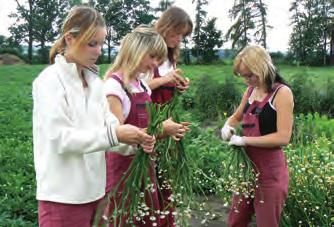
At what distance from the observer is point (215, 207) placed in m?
4.48

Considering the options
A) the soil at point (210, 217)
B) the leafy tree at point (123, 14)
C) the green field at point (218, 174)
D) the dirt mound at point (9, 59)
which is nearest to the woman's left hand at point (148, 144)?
the green field at point (218, 174)

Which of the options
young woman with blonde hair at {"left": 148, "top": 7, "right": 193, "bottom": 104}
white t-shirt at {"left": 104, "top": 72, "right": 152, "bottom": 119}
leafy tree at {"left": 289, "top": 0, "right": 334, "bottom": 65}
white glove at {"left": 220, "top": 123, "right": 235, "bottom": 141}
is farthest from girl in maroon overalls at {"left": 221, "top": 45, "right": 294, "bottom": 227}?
leafy tree at {"left": 289, "top": 0, "right": 334, "bottom": 65}

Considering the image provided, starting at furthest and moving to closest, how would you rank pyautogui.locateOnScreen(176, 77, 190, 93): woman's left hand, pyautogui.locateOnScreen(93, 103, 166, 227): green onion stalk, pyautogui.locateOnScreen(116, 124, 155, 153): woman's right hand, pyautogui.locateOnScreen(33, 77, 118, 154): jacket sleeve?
1. pyautogui.locateOnScreen(176, 77, 190, 93): woman's left hand
2. pyautogui.locateOnScreen(93, 103, 166, 227): green onion stalk
3. pyautogui.locateOnScreen(116, 124, 155, 153): woman's right hand
4. pyautogui.locateOnScreen(33, 77, 118, 154): jacket sleeve

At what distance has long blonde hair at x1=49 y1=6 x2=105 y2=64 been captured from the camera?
208 cm

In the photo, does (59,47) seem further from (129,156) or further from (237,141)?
(237,141)

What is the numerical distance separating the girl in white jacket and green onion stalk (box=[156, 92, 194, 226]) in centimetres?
37

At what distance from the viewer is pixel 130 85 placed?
270cm

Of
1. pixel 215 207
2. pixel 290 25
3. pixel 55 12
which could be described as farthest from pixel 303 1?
pixel 215 207

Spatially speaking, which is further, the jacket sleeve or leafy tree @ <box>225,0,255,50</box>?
leafy tree @ <box>225,0,255,50</box>

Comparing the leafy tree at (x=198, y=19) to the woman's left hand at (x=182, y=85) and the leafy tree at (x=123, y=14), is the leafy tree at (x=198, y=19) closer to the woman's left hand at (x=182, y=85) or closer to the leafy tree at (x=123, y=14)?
the leafy tree at (x=123, y=14)

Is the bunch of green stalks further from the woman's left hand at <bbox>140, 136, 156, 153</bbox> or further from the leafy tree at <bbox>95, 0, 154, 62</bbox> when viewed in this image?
the leafy tree at <bbox>95, 0, 154, 62</bbox>

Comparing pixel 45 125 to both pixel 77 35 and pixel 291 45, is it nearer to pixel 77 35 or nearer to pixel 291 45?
pixel 77 35

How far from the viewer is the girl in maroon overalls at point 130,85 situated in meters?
2.64

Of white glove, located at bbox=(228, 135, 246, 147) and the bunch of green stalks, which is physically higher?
white glove, located at bbox=(228, 135, 246, 147)
